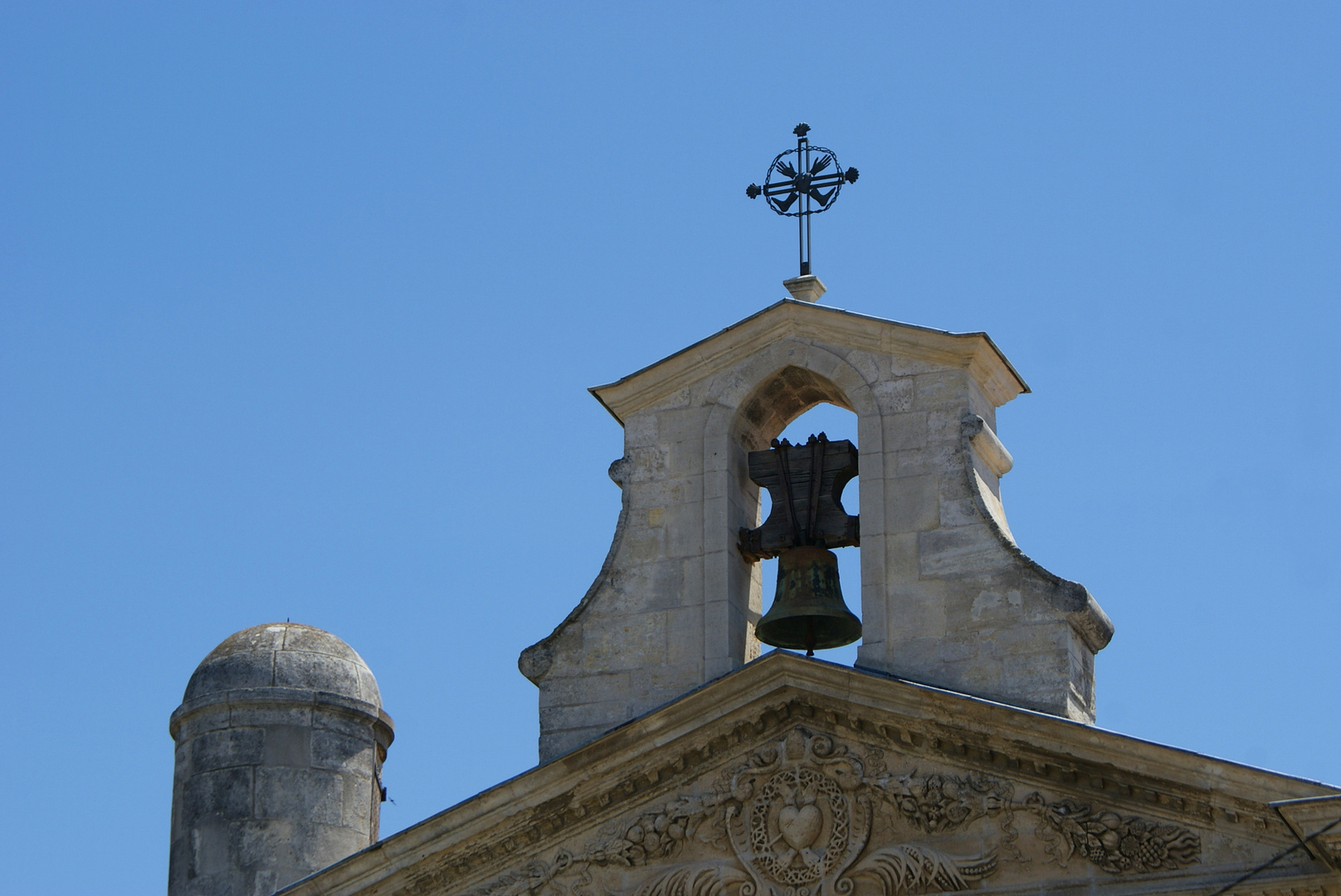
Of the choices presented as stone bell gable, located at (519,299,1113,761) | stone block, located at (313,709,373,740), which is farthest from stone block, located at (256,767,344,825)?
stone bell gable, located at (519,299,1113,761)

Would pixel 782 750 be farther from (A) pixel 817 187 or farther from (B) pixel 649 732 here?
(A) pixel 817 187

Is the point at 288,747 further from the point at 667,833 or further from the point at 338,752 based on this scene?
the point at 667,833

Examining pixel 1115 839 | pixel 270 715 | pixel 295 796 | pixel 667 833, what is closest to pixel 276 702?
pixel 270 715

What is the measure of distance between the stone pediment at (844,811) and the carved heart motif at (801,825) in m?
0.01

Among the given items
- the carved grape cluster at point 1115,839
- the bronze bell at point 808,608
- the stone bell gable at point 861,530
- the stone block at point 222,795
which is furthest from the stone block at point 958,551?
the stone block at point 222,795

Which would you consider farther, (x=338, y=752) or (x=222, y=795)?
(x=338, y=752)

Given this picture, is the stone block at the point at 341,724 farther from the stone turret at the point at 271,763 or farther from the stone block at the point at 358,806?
the stone block at the point at 358,806

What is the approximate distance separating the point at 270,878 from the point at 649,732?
11.5ft

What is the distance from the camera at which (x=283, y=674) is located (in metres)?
18.4

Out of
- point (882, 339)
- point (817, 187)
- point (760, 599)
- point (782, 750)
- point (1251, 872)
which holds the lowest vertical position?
point (1251, 872)

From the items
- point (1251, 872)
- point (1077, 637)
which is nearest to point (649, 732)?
point (1077, 637)

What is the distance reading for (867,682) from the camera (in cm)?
1562

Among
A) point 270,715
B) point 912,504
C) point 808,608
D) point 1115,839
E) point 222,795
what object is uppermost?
point 912,504

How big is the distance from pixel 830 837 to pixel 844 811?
0.59 feet
